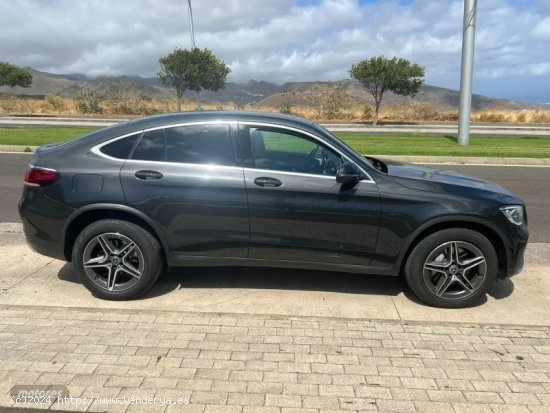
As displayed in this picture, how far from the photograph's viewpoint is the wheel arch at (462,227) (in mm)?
4004

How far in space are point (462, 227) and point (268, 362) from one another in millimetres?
1998

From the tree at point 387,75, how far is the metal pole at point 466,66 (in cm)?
1547

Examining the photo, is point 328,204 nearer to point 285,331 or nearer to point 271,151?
point 271,151

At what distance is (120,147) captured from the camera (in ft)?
14.0

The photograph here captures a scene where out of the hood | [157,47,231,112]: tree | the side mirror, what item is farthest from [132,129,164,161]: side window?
[157,47,231,112]: tree

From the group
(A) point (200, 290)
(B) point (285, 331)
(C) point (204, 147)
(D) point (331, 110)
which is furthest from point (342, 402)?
(D) point (331, 110)

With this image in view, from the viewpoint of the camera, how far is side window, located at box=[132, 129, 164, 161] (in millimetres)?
4211

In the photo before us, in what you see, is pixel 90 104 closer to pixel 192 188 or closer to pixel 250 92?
pixel 192 188

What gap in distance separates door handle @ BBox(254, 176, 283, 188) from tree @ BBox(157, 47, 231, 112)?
113 ft

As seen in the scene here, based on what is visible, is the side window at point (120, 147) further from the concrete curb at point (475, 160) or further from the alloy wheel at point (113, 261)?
the concrete curb at point (475, 160)

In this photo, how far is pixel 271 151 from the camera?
423cm

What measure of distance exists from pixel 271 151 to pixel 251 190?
1.37 feet

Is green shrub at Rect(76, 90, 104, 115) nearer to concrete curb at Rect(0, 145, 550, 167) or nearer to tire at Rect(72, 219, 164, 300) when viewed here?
concrete curb at Rect(0, 145, 550, 167)

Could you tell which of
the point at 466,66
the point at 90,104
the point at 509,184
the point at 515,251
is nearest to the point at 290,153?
the point at 515,251
